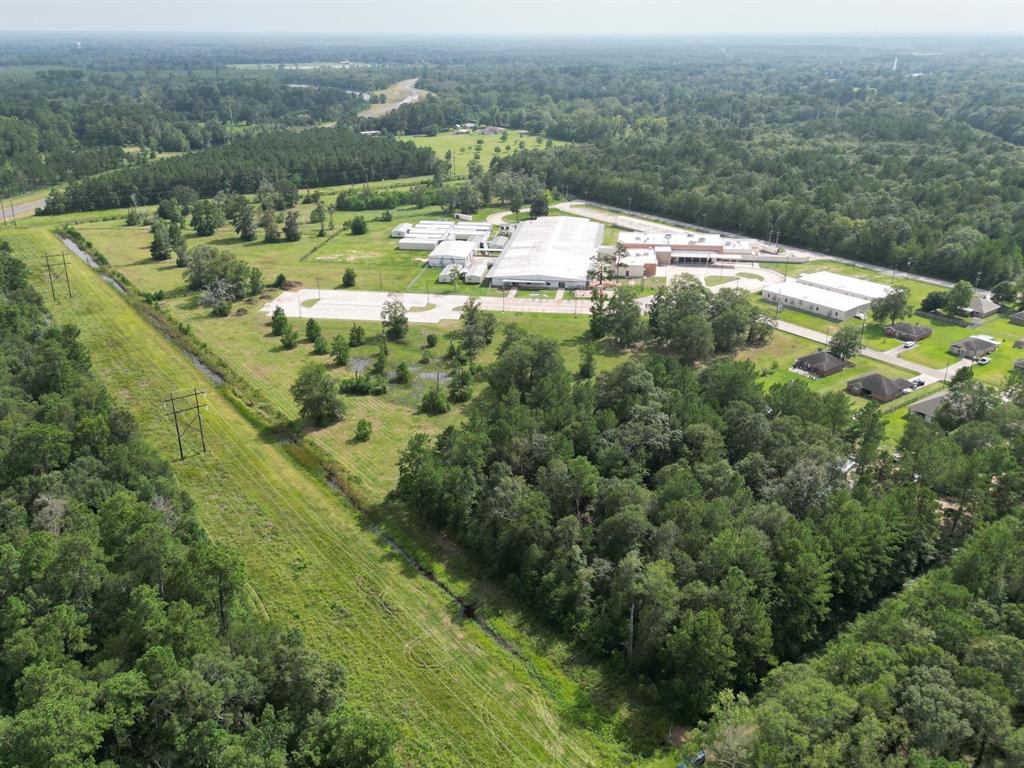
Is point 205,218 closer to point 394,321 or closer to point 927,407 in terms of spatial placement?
point 394,321

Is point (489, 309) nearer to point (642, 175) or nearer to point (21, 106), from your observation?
point (642, 175)

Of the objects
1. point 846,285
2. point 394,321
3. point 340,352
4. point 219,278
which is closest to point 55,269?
point 219,278

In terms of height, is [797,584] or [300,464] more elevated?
[797,584]

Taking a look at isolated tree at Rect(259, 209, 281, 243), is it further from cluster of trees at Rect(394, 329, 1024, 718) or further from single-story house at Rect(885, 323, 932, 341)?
single-story house at Rect(885, 323, 932, 341)

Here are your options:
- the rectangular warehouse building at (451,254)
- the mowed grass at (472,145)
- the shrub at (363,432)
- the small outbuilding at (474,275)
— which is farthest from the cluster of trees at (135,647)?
the mowed grass at (472,145)

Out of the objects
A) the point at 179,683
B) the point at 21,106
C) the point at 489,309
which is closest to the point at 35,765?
the point at 179,683
